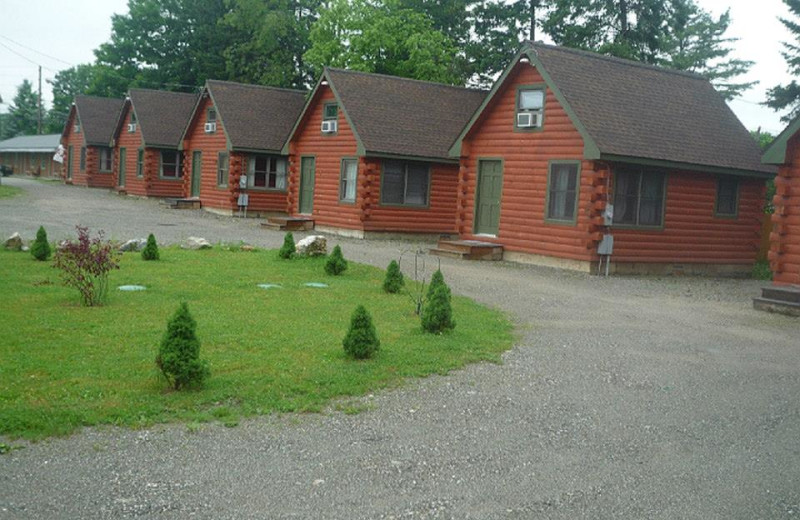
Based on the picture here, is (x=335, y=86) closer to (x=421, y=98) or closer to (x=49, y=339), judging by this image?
(x=421, y=98)

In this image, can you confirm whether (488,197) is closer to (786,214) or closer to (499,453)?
(786,214)

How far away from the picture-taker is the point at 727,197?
80.0ft

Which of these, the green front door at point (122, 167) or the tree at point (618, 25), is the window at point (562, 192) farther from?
the green front door at point (122, 167)

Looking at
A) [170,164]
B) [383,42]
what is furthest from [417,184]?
[170,164]

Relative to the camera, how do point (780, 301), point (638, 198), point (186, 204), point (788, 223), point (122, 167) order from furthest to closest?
point (122, 167) → point (186, 204) → point (638, 198) → point (788, 223) → point (780, 301)

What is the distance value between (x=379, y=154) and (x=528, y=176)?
651 centimetres

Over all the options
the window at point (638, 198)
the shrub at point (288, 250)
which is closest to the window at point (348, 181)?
the shrub at point (288, 250)

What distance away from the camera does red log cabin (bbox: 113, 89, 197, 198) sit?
152 feet

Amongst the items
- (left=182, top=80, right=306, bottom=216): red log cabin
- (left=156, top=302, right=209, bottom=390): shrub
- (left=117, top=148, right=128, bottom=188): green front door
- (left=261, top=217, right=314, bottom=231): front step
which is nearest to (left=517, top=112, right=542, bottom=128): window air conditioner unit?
(left=261, top=217, right=314, bottom=231): front step

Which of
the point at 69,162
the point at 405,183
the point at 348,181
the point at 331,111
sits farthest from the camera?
the point at 69,162

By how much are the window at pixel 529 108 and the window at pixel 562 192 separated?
4.52 ft

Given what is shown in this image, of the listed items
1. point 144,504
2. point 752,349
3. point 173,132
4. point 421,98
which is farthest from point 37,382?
point 173,132

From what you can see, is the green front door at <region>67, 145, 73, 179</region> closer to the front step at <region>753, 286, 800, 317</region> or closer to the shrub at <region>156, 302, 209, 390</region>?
the front step at <region>753, 286, 800, 317</region>

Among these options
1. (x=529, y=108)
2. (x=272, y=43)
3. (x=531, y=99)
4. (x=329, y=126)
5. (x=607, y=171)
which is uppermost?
(x=272, y=43)
